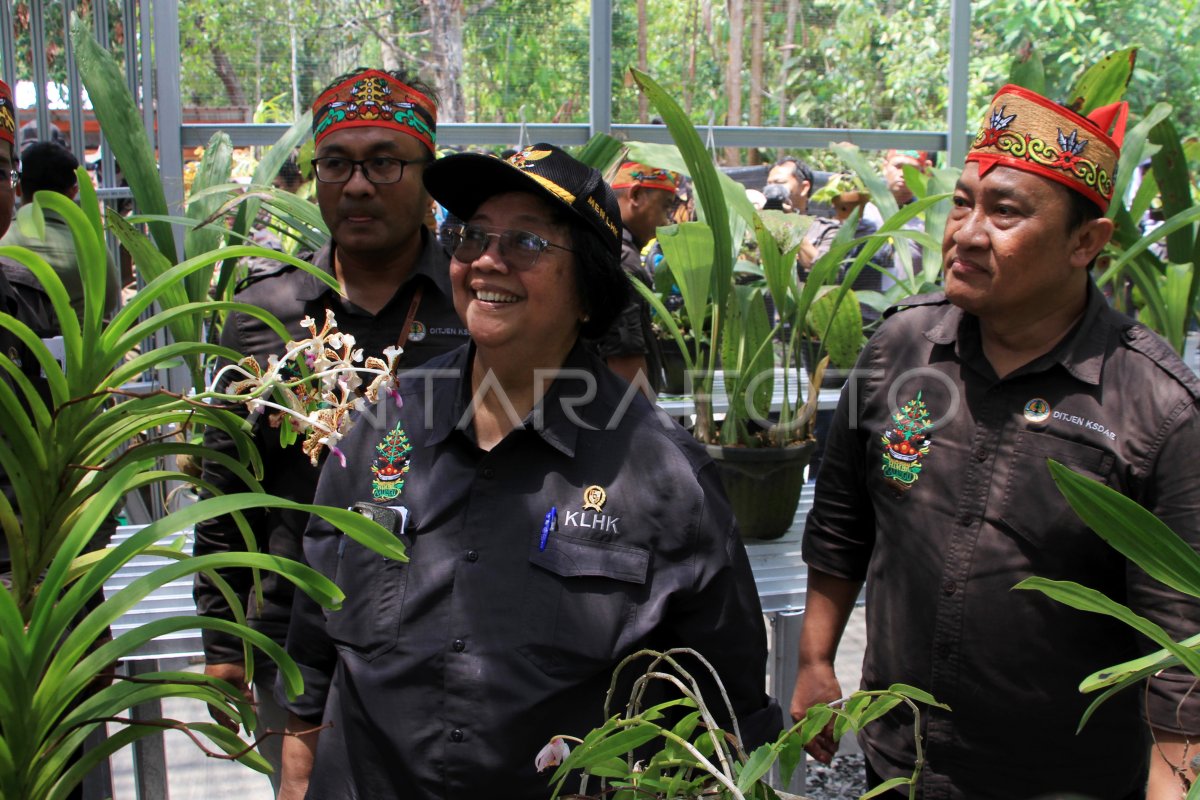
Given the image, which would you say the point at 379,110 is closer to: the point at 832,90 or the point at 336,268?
the point at 336,268

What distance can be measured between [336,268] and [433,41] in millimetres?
2002

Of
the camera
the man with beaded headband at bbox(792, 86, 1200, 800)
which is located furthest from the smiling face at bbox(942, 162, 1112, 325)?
the camera

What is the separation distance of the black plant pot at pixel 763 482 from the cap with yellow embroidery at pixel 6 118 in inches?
59.5

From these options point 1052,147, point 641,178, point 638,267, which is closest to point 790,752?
point 1052,147

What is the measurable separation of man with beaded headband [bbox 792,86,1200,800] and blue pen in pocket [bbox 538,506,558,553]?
604 millimetres

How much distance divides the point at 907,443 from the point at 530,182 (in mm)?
718

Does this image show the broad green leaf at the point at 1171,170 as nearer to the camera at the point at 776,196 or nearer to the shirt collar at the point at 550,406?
the shirt collar at the point at 550,406

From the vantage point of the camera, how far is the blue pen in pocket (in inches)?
54.2

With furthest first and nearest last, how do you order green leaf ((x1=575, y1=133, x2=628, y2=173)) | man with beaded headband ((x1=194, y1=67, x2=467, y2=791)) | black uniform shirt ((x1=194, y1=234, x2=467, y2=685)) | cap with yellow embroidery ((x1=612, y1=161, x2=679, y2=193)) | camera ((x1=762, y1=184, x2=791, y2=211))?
1. camera ((x1=762, y1=184, x2=791, y2=211))
2. cap with yellow embroidery ((x1=612, y1=161, x2=679, y2=193))
3. green leaf ((x1=575, y1=133, x2=628, y2=173))
4. man with beaded headband ((x1=194, y1=67, x2=467, y2=791))
5. black uniform shirt ((x1=194, y1=234, x2=467, y2=685))

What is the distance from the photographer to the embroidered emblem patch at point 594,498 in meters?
1.39

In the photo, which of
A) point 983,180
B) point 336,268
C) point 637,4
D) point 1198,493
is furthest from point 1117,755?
→ point 637,4

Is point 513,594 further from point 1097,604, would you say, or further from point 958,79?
point 958,79

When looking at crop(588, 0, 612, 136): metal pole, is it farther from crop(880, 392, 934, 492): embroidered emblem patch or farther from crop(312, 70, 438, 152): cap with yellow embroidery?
crop(880, 392, 934, 492): embroidered emblem patch

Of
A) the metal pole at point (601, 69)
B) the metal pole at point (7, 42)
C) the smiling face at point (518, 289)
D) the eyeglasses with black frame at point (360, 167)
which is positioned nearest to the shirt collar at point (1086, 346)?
the smiling face at point (518, 289)
